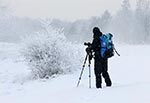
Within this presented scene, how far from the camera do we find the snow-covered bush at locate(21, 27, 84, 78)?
20.1 meters

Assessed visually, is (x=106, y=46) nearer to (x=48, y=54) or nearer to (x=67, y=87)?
(x=67, y=87)

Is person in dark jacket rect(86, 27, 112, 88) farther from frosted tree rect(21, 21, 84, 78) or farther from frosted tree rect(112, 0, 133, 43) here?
frosted tree rect(112, 0, 133, 43)

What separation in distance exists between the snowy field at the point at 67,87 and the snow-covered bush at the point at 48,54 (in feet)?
1.98

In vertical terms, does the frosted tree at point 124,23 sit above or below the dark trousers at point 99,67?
above

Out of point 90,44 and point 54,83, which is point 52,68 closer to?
point 54,83

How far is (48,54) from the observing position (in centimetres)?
2041

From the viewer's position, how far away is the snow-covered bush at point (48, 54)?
20.1 meters

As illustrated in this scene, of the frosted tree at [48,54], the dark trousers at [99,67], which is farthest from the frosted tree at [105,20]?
the dark trousers at [99,67]

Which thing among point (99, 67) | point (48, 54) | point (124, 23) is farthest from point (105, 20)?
point (99, 67)

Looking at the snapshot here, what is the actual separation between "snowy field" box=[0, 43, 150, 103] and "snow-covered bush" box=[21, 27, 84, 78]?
60cm

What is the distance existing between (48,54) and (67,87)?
5.45 m

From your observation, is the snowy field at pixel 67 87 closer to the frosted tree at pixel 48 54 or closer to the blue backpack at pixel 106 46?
the frosted tree at pixel 48 54

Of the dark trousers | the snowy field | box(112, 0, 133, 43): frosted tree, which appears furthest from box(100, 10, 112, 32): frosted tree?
the dark trousers

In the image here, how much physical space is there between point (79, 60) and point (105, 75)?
901 cm
